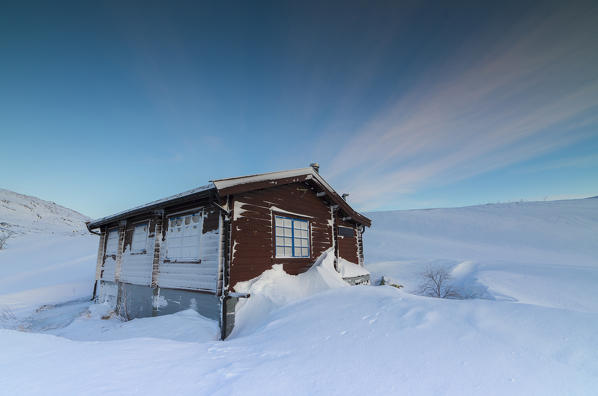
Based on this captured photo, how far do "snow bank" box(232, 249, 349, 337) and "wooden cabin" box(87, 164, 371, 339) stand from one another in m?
0.25

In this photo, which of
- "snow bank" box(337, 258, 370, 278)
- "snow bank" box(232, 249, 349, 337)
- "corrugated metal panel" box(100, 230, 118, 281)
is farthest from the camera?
"corrugated metal panel" box(100, 230, 118, 281)

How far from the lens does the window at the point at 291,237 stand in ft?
28.5

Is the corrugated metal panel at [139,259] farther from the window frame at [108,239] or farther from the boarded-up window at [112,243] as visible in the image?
the boarded-up window at [112,243]

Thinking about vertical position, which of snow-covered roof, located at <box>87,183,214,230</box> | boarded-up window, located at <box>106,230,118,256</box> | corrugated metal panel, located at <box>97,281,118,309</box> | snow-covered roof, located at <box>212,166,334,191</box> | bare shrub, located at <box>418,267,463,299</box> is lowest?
bare shrub, located at <box>418,267,463,299</box>

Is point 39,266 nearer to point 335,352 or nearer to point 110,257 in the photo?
point 110,257

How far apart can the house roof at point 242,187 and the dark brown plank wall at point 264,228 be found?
0.46 meters

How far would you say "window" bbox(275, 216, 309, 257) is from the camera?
341 inches

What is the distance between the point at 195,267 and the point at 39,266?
26196 millimetres

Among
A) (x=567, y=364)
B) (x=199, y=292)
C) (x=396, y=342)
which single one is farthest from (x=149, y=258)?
(x=567, y=364)

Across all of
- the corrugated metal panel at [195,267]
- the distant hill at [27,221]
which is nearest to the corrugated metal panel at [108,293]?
the corrugated metal panel at [195,267]

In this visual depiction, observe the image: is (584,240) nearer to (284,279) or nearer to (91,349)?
(284,279)

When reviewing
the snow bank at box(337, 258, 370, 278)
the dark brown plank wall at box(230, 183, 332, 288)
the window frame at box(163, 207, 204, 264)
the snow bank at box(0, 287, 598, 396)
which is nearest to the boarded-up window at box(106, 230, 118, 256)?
the window frame at box(163, 207, 204, 264)

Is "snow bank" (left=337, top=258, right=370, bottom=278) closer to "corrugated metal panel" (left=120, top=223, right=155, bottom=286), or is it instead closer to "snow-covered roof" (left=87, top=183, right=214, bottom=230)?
"snow-covered roof" (left=87, top=183, right=214, bottom=230)

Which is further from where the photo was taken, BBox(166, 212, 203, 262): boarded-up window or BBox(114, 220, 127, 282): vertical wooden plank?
BBox(114, 220, 127, 282): vertical wooden plank
